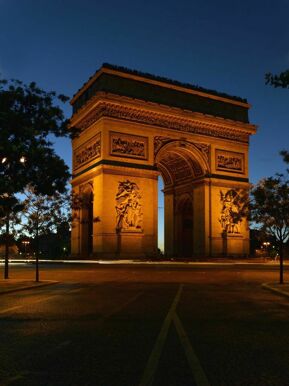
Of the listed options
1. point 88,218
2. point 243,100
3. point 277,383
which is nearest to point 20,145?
point 277,383

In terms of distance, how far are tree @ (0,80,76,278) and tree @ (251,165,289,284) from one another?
9658mm

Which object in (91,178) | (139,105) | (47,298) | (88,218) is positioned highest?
(139,105)

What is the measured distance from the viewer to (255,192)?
24.3m

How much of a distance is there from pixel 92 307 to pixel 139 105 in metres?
37.1

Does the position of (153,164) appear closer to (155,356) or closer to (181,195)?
(181,195)

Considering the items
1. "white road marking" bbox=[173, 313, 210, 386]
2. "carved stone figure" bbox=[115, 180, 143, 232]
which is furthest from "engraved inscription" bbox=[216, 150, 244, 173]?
"white road marking" bbox=[173, 313, 210, 386]

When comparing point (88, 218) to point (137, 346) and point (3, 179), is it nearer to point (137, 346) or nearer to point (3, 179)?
point (3, 179)

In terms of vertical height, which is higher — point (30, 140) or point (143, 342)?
point (30, 140)

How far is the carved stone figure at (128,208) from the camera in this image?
46406mm

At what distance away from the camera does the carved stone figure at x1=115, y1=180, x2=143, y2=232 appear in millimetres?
46406

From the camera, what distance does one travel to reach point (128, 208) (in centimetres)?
4691

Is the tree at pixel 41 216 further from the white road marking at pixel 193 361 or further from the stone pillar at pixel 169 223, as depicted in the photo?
the stone pillar at pixel 169 223

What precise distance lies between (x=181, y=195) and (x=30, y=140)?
41812mm

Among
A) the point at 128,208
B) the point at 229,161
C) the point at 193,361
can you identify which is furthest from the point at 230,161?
the point at 193,361
